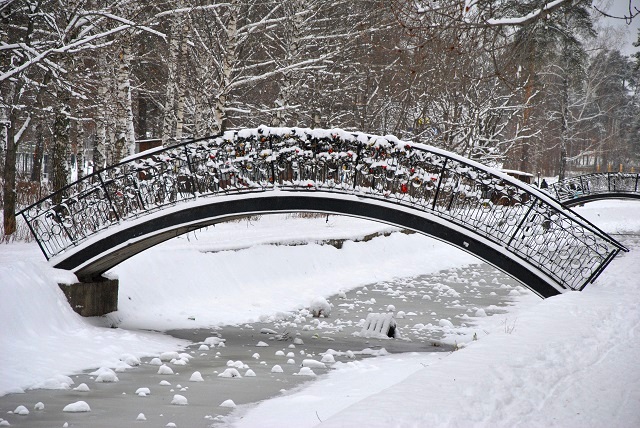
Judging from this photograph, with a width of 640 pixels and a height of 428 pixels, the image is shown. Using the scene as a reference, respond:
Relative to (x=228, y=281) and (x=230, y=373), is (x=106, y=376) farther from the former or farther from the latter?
(x=228, y=281)

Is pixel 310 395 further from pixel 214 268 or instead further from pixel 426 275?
pixel 426 275

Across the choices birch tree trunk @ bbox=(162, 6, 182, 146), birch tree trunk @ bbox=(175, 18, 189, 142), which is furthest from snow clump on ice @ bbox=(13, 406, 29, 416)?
birch tree trunk @ bbox=(175, 18, 189, 142)

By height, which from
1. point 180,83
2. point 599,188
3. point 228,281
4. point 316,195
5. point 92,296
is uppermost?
point 180,83

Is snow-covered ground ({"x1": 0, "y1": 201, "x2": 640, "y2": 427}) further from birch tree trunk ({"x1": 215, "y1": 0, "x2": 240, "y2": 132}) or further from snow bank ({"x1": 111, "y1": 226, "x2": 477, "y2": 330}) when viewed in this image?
birch tree trunk ({"x1": 215, "y1": 0, "x2": 240, "y2": 132})

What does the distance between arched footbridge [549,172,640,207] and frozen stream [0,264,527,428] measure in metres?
16.7

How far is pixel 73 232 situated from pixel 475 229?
7.35 meters

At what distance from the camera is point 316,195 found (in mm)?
13219

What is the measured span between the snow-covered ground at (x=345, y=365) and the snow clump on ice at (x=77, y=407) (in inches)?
48.8

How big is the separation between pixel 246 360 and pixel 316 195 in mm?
3371

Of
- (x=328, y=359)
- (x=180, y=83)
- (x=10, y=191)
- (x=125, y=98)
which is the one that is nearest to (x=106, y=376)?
(x=328, y=359)

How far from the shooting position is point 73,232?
13.6 meters

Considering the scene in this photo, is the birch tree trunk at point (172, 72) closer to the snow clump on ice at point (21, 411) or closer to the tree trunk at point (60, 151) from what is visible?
the tree trunk at point (60, 151)

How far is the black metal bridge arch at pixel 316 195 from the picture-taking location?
42.9 ft

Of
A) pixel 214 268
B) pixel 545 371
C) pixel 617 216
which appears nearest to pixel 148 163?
pixel 214 268
